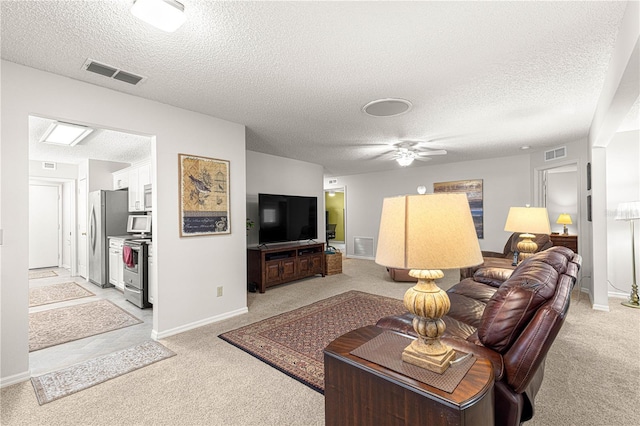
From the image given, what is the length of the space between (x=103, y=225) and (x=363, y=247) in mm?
→ 5894

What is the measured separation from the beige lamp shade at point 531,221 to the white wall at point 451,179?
2842mm

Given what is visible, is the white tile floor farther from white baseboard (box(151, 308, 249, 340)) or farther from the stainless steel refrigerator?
the stainless steel refrigerator

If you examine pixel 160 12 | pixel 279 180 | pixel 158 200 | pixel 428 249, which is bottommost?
pixel 428 249

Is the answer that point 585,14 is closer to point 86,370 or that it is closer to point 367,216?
point 86,370

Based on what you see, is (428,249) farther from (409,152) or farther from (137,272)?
(137,272)

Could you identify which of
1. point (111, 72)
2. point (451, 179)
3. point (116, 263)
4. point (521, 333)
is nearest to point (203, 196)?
point (111, 72)

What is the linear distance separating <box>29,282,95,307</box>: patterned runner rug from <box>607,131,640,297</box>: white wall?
8056 millimetres

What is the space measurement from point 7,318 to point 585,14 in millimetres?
4401

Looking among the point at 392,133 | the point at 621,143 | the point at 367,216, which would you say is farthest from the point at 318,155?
the point at 621,143

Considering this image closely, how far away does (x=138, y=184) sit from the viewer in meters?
5.14

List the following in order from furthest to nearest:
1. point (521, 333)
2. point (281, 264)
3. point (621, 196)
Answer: point (281, 264), point (621, 196), point (521, 333)

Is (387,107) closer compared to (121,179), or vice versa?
(387,107)

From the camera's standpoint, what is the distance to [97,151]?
17.0 ft

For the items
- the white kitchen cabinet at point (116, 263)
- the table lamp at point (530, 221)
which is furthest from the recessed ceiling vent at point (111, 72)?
the table lamp at point (530, 221)
